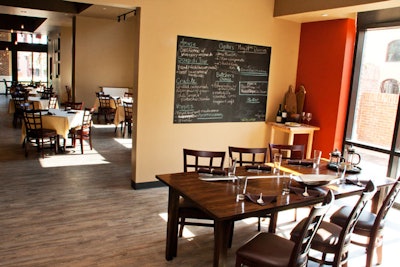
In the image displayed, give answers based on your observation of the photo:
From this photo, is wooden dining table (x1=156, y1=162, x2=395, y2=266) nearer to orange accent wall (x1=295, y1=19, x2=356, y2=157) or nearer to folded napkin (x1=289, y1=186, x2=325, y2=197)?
folded napkin (x1=289, y1=186, x2=325, y2=197)

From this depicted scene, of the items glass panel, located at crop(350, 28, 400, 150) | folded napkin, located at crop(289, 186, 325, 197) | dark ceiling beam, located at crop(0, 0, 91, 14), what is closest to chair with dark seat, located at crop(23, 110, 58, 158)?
dark ceiling beam, located at crop(0, 0, 91, 14)

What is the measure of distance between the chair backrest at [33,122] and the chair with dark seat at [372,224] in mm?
5424

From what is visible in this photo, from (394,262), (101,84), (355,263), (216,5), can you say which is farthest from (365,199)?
(101,84)

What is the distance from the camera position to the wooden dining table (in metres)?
2.42

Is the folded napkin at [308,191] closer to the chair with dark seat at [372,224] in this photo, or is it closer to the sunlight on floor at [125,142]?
the chair with dark seat at [372,224]

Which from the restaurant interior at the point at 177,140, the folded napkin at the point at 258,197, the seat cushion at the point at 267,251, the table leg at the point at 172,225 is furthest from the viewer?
the restaurant interior at the point at 177,140

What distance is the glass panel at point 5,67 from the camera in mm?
18562

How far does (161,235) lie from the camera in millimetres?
3691

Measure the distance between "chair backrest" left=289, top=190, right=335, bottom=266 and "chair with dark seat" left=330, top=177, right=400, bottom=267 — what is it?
32.3 inches

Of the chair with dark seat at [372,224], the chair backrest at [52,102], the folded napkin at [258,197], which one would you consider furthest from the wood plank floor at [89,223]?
the chair backrest at [52,102]

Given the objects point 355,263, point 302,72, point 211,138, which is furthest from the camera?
point 302,72

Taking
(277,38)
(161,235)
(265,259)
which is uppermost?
(277,38)

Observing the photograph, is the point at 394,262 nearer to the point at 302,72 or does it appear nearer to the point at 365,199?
the point at 365,199

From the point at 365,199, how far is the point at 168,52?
332cm
